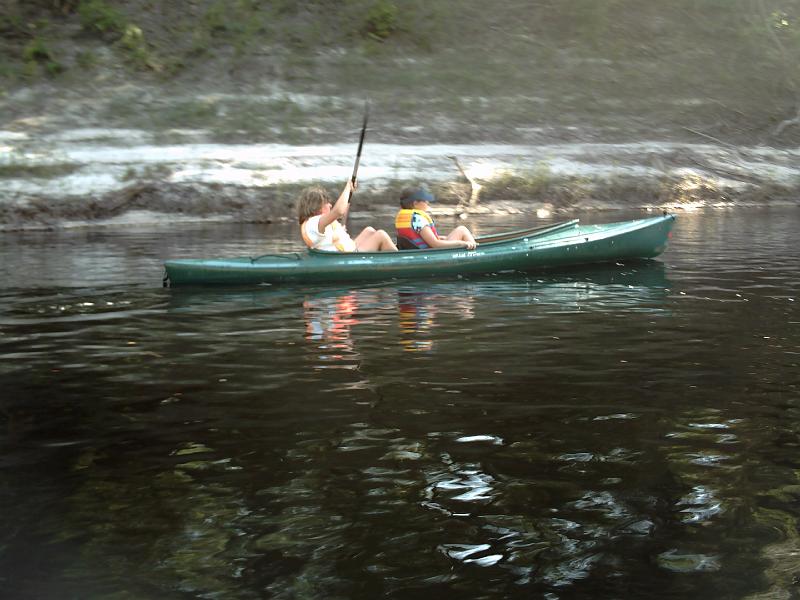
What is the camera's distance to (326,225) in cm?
1272

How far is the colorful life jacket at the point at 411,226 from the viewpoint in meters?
13.2

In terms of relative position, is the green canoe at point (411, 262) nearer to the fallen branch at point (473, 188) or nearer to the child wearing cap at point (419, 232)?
the child wearing cap at point (419, 232)

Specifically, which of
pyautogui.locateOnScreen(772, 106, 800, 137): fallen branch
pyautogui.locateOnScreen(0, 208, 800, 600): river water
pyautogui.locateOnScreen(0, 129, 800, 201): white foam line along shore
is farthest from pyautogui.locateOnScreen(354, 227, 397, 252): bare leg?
pyautogui.locateOnScreen(772, 106, 800, 137): fallen branch

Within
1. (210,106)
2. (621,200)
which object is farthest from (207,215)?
(621,200)

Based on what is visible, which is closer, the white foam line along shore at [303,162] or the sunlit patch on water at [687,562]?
the sunlit patch on water at [687,562]

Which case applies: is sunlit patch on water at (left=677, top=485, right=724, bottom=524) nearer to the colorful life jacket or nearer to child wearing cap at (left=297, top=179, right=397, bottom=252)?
child wearing cap at (left=297, top=179, right=397, bottom=252)

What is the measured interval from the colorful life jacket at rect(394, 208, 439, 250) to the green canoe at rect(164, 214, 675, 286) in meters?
0.38

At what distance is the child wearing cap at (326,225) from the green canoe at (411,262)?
0.23 metres

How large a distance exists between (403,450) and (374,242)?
7.60m

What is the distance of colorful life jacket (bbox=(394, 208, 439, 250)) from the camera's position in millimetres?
13227

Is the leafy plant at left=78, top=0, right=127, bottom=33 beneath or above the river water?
above

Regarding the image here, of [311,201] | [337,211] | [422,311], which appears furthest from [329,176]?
[422,311]

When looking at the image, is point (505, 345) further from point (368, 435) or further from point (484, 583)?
point (484, 583)

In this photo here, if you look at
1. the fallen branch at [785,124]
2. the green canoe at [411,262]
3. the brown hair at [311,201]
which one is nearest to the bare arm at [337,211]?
the brown hair at [311,201]
